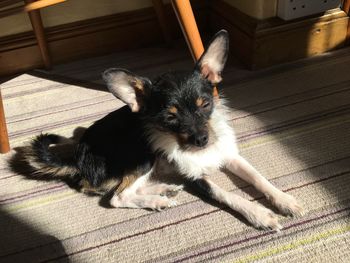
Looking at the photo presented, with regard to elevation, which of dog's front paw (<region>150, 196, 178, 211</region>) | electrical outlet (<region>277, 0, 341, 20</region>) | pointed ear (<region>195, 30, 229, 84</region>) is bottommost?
dog's front paw (<region>150, 196, 178, 211</region>)

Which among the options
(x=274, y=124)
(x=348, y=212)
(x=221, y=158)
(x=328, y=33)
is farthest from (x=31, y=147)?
(x=328, y=33)

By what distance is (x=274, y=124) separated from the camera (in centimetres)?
161

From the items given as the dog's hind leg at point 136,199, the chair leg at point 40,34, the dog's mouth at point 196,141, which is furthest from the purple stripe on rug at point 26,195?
the chair leg at point 40,34

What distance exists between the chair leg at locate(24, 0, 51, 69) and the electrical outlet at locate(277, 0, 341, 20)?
1.37 metres

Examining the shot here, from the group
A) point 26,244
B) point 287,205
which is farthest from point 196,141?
point 26,244

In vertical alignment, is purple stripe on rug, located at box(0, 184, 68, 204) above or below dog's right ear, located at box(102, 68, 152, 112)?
below

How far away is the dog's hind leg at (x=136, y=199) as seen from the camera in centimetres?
129

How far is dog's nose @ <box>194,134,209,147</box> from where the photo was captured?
1.19 metres

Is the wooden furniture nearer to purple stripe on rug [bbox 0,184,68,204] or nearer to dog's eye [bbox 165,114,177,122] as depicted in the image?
purple stripe on rug [bbox 0,184,68,204]

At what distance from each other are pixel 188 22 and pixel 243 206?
2.63 feet

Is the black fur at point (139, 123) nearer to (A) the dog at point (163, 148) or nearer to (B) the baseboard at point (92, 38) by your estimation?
(A) the dog at point (163, 148)

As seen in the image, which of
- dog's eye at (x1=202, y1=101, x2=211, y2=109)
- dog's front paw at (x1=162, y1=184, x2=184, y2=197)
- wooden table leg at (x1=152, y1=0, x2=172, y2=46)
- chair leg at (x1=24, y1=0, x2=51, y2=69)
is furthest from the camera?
wooden table leg at (x1=152, y1=0, x2=172, y2=46)

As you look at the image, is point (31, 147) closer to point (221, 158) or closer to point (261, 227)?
point (221, 158)

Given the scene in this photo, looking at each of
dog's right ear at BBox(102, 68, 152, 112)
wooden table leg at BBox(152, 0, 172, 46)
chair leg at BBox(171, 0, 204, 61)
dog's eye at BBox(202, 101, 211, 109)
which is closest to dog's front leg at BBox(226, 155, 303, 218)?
dog's eye at BBox(202, 101, 211, 109)
